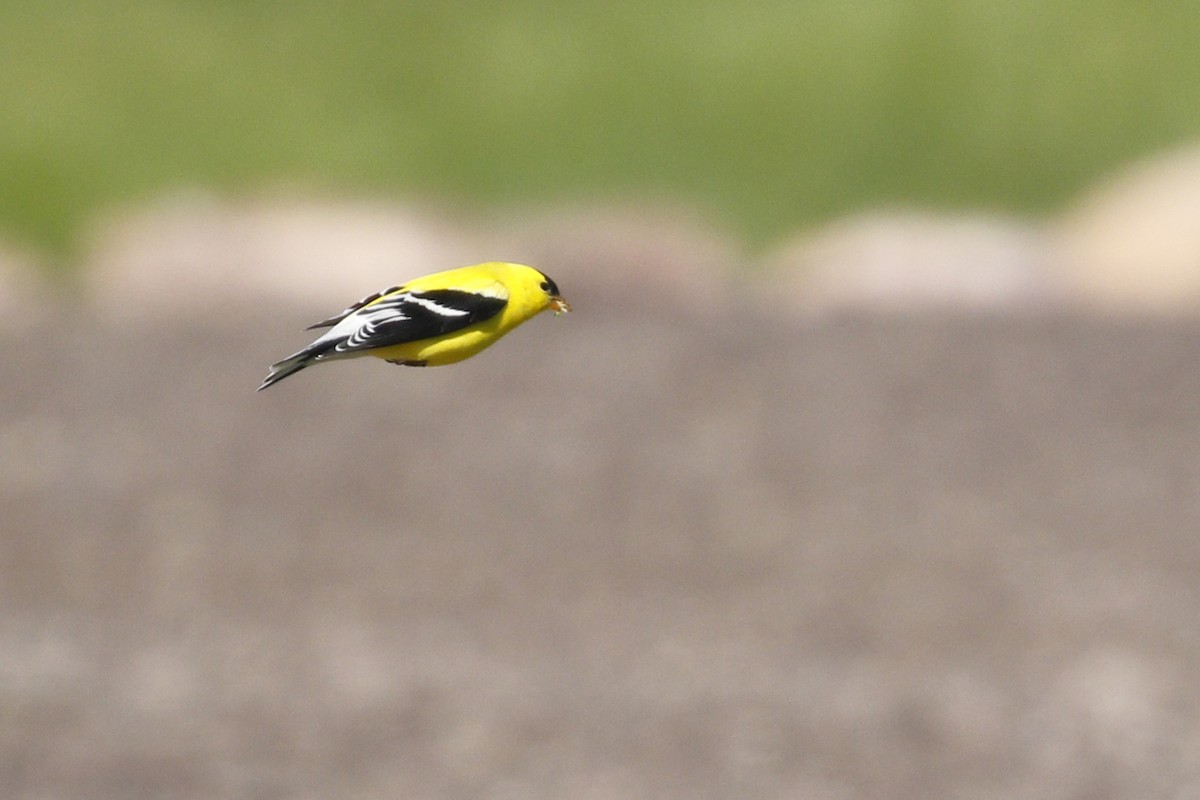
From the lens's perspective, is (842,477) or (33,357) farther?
(33,357)

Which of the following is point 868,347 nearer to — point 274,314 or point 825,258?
point 825,258

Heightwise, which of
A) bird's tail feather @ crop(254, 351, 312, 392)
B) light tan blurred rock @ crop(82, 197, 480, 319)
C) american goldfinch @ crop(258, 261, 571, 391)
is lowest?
bird's tail feather @ crop(254, 351, 312, 392)

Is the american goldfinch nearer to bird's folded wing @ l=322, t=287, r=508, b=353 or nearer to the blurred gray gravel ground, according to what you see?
bird's folded wing @ l=322, t=287, r=508, b=353

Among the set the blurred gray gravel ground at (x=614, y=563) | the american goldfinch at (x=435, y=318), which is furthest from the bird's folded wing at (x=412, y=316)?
the blurred gray gravel ground at (x=614, y=563)

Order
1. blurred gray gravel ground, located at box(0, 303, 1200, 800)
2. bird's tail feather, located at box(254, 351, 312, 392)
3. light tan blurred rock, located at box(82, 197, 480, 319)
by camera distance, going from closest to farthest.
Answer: bird's tail feather, located at box(254, 351, 312, 392) → light tan blurred rock, located at box(82, 197, 480, 319) → blurred gray gravel ground, located at box(0, 303, 1200, 800)

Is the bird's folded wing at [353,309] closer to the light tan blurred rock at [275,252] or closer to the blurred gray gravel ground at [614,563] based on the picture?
the light tan blurred rock at [275,252]

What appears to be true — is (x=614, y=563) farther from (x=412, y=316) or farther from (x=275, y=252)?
(x=412, y=316)

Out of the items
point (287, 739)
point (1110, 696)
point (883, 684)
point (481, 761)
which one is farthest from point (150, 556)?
point (1110, 696)

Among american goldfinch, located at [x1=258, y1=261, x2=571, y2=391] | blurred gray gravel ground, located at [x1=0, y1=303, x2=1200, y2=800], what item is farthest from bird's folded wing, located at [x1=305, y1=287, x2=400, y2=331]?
blurred gray gravel ground, located at [x1=0, y1=303, x2=1200, y2=800]
